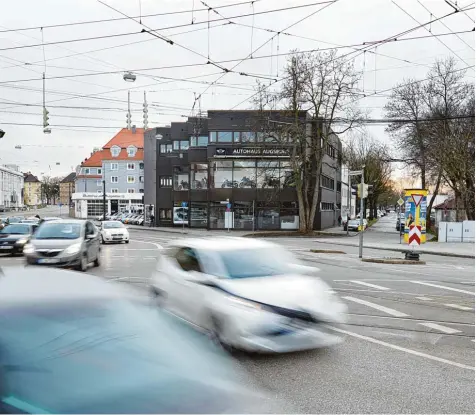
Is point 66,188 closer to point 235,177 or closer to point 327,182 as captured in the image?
point 327,182

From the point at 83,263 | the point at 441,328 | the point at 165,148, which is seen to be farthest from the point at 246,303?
the point at 165,148

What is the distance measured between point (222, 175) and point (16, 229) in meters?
27.6

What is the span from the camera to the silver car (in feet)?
45.2

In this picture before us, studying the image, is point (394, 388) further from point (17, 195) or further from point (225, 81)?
point (17, 195)

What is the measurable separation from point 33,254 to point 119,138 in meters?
78.2

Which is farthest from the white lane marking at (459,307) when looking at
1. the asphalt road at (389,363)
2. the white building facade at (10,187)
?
the white building facade at (10,187)

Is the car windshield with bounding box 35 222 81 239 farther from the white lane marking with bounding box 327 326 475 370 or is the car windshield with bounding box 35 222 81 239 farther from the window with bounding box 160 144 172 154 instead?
the window with bounding box 160 144 172 154

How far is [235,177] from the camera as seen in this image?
48.7 m

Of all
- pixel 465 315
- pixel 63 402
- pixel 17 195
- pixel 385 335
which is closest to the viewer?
pixel 63 402

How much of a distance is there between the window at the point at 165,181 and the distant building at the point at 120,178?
101 feet

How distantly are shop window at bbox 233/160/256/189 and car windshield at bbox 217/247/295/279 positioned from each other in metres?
40.7

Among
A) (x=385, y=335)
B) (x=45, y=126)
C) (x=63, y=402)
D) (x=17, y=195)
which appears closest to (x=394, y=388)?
(x=385, y=335)

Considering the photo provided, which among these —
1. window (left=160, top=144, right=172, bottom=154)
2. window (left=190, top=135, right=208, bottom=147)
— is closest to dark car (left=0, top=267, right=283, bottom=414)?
window (left=190, top=135, right=208, bottom=147)

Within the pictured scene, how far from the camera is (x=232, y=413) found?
2854mm
